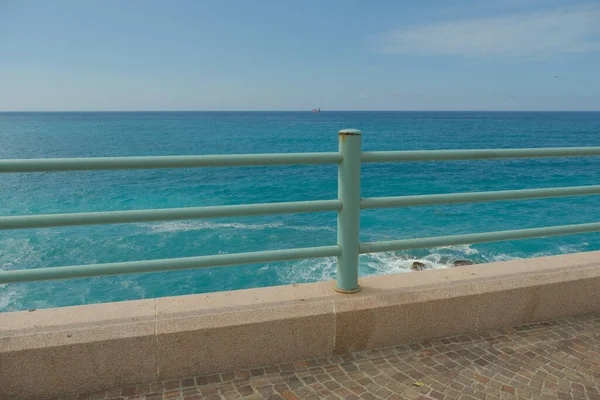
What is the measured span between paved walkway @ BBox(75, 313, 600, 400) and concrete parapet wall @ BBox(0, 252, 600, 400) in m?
0.09

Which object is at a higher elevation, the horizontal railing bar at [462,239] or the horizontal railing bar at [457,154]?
the horizontal railing bar at [457,154]

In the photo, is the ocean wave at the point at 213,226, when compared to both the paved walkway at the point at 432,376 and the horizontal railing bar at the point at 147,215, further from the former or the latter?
the horizontal railing bar at the point at 147,215

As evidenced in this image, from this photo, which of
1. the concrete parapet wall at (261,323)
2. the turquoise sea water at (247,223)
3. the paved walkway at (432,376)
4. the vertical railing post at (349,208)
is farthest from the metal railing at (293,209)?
the turquoise sea water at (247,223)

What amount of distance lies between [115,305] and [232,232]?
17674 mm

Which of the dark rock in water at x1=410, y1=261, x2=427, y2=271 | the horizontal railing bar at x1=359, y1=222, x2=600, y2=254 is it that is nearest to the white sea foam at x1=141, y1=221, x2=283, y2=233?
the dark rock in water at x1=410, y1=261, x2=427, y2=271

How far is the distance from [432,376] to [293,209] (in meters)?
1.32

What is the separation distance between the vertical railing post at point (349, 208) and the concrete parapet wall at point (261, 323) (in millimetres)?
159

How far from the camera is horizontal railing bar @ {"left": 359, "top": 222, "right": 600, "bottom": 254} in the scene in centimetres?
321

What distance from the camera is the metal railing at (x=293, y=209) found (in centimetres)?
257

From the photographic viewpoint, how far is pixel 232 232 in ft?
67.6

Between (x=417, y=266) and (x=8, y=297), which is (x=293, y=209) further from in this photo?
(x=8, y=297)

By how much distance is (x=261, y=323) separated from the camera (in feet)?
9.72

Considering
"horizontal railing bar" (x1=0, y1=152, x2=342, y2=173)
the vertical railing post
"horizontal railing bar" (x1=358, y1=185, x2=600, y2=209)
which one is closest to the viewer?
"horizontal railing bar" (x1=0, y1=152, x2=342, y2=173)

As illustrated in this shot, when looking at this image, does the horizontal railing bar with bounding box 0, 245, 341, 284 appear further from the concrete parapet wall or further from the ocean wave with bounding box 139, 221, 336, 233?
the ocean wave with bounding box 139, 221, 336, 233
